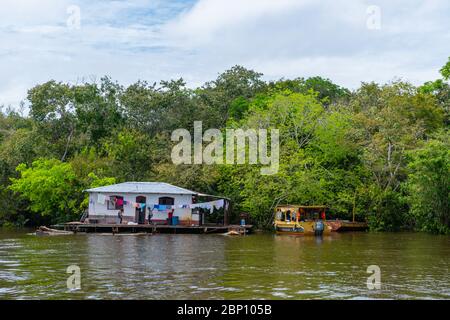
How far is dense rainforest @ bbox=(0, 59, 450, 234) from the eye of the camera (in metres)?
44.7

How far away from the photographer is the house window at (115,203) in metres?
43.3

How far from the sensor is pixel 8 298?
1728 centimetres

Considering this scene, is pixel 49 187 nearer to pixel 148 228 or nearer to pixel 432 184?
pixel 148 228

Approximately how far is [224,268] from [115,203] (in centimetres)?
2151

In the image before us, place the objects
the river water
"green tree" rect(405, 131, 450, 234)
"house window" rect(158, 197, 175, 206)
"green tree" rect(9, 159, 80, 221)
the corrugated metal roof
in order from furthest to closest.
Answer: "green tree" rect(9, 159, 80, 221)
"house window" rect(158, 197, 175, 206)
the corrugated metal roof
"green tree" rect(405, 131, 450, 234)
the river water

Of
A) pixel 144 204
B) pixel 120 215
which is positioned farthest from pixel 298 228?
pixel 120 215

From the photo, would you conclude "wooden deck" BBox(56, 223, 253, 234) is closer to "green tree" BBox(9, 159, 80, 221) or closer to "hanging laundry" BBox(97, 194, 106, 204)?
"hanging laundry" BBox(97, 194, 106, 204)

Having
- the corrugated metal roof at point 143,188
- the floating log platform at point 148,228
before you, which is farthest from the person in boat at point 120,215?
the corrugated metal roof at point 143,188

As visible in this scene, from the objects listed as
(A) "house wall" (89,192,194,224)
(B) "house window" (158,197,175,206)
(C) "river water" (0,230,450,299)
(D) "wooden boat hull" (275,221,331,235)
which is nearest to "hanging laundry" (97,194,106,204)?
(A) "house wall" (89,192,194,224)

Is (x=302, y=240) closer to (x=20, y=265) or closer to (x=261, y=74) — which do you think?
(x=20, y=265)

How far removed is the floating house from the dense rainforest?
10.1 feet

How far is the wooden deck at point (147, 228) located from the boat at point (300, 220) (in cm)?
234

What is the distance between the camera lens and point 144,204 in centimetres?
4322

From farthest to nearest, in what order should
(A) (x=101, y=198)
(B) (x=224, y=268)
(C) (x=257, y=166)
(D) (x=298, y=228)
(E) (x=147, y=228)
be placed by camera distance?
(C) (x=257, y=166) < (A) (x=101, y=198) < (E) (x=147, y=228) < (D) (x=298, y=228) < (B) (x=224, y=268)
